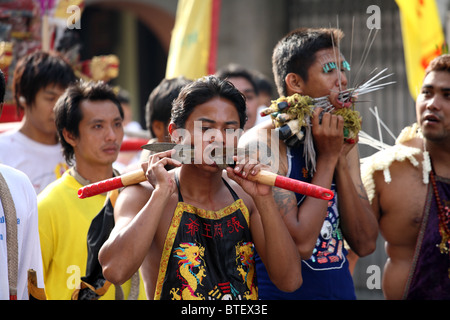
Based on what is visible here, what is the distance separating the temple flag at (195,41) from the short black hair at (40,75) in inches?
58.1

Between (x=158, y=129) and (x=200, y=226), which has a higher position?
(x=158, y=129)

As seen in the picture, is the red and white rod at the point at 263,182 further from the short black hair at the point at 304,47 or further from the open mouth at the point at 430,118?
the open mouth at the point at 430,118

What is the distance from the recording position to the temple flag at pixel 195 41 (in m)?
6.02

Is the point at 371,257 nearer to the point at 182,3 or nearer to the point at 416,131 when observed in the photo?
the point at 182,3

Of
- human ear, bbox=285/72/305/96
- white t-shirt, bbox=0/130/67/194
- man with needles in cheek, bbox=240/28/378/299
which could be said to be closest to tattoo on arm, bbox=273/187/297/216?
man with needles in cheek, bbox=240/28/378/299

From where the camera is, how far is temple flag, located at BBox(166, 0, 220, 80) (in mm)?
6023

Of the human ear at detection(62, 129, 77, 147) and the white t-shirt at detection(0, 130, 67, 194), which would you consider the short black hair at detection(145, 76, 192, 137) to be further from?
the white t-shirt at detection(0, 130, 67, 194)

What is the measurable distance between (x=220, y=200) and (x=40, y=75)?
213cm

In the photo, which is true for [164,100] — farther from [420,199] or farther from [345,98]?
[420,199]

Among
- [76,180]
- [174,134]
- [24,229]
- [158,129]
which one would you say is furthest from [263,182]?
[158,129]

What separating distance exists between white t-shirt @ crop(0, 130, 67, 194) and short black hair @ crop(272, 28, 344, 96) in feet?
5.72

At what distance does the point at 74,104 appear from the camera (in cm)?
400

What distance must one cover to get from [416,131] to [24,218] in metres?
2.40
